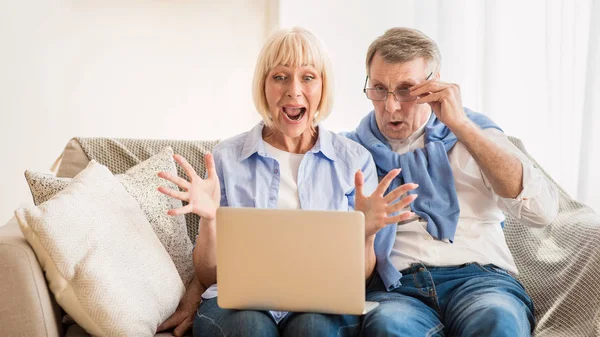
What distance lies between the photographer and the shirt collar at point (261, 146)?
83.3 inches

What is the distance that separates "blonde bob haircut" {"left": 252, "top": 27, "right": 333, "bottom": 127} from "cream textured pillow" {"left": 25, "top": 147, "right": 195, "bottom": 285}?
371 millimetres

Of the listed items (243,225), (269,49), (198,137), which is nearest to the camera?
(243,225)

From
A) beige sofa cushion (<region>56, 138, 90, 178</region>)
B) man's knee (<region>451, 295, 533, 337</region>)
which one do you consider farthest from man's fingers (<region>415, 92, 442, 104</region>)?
beige sofa cushion (<region>56, 138, 90, 178</region>)

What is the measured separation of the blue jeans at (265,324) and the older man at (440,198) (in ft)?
0.23

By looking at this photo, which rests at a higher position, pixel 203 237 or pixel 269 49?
pixel 269 49

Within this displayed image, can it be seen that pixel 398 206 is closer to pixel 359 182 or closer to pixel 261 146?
pixel 359 182

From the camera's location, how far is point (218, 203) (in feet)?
6.28

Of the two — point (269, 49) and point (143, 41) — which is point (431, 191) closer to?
point (269, 49)

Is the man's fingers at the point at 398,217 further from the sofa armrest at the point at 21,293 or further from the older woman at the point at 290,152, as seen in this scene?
the sofa armrest at the point at 21,293

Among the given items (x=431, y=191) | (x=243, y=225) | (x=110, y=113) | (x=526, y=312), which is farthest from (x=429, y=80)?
(x=110, y=113)

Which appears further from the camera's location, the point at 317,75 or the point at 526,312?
the point at 317,75

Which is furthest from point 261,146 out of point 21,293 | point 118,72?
point 118,72

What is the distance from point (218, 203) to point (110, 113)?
7.52 feet

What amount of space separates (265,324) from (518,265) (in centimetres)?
98
